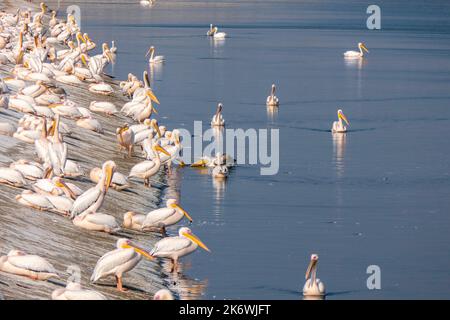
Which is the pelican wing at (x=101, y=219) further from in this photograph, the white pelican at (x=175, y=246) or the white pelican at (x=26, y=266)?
the white pelican at (x=26, y=266)

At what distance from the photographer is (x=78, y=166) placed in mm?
24234

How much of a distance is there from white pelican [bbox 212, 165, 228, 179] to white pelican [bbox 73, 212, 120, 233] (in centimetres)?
884

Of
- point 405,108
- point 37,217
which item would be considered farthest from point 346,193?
point 405,108

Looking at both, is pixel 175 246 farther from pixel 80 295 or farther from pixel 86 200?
pixel 80 295

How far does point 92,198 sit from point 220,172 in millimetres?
9335

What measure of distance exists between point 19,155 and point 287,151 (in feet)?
34.7

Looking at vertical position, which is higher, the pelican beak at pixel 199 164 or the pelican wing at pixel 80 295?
the pelican beak at pixel 199 164

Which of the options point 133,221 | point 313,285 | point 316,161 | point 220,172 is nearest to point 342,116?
point 316,161

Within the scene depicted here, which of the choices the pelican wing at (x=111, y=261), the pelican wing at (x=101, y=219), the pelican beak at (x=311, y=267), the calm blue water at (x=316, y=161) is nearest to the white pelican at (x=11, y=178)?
the pelican wing at (x=101, y=219)

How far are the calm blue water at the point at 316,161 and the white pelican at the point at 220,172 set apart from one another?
6.9 inches

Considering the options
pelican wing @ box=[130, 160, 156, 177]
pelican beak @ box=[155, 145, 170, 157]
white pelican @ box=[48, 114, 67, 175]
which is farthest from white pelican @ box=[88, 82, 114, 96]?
white pelican @ box=[48, 114, 67, 175]

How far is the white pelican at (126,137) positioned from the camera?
28.3 metres

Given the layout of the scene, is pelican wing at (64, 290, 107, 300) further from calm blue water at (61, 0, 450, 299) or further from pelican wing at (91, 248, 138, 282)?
calm blue water at (61, 0, 450, 299)
